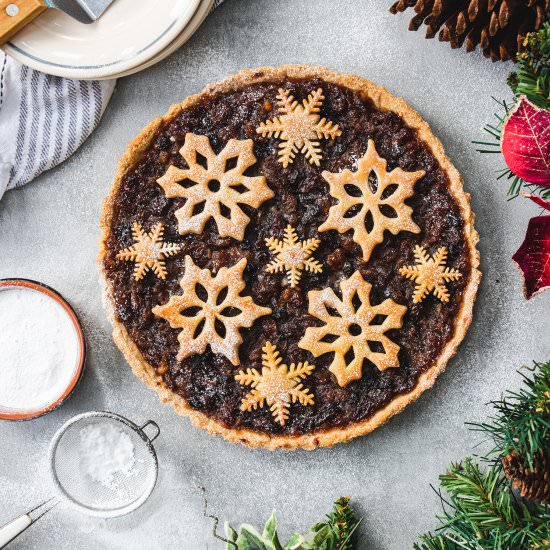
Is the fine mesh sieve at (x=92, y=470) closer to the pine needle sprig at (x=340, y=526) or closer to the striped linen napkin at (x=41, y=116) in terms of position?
the pine needle sprig at (x=340, y=526)

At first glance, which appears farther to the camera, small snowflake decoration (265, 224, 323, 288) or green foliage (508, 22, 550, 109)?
small snowflake decoration (265, 224, 323, 288)

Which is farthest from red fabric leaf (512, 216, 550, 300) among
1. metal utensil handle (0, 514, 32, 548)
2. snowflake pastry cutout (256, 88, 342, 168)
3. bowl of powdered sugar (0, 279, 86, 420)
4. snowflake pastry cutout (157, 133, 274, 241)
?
metal utensil handle (0, 514, 32, 548)

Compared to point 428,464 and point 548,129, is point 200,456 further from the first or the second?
point 548,129

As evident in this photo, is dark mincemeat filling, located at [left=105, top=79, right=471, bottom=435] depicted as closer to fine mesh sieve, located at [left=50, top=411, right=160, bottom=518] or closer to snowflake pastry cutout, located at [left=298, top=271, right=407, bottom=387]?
snowflake pastry cutout, located at [left=298, top=271, right=407, bottom=387]

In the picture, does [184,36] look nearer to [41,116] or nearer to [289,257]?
[41,116]

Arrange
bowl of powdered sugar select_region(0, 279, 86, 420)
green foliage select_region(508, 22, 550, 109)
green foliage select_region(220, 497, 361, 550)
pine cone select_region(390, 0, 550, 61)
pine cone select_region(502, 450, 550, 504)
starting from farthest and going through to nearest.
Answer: bowl of powdered sugar select_region(0, 279, 86, 420) → green foliage select_region(220, 497, 361, 550) → pine cone select_region(390, 0, 550, 61) → pine cone select_region(502, 450, 550, 504) → green foliage select_region(508, 22, 550, 109)

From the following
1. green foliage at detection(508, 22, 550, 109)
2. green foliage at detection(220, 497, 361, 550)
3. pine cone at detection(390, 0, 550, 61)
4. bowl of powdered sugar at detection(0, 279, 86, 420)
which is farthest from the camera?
bowl of powdered sugar at detection(0, 279, 86, 420)

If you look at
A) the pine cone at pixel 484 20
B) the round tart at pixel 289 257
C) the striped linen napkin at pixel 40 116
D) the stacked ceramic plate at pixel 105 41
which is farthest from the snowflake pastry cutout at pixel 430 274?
the striped linen napkin at pixel 40 116
